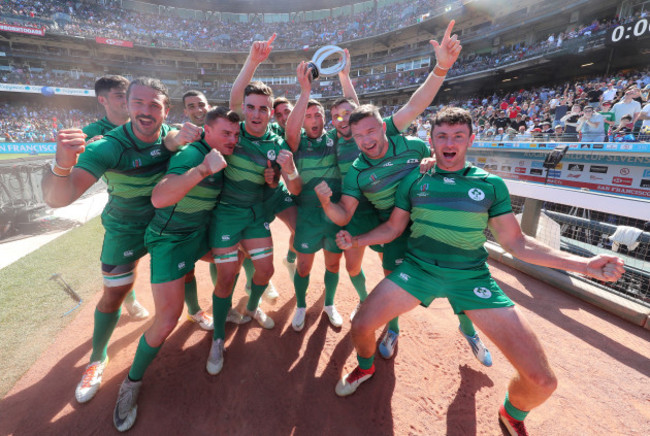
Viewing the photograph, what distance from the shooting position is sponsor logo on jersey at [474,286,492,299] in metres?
2.37

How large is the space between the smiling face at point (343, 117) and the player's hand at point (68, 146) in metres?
2.40

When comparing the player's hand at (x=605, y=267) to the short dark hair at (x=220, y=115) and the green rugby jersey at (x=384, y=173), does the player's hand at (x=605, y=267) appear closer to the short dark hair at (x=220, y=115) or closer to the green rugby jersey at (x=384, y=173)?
the green rugby jersey at (x=384, y=173)

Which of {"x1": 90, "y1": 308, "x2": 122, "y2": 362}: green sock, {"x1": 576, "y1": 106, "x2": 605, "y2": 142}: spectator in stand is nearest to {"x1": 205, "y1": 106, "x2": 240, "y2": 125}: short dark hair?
{"x1": 90, "y1": 308, "x2": 122, "y2": 362}: green sock

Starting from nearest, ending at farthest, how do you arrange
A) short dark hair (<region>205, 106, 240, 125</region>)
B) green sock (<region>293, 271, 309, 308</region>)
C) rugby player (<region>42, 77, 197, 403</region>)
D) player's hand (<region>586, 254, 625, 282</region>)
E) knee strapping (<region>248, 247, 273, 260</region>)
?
player's hand (<region>586, 254, 625, 282</region>) < rugby player (<region>42, 77, 197, 403</region>) < short dark hair (<region>205, 106, 240, 125</region>) < knee strapping (<region>248, 247, 273, 260</region>) < green sock (<region>293, 271, 309, 308</region>)

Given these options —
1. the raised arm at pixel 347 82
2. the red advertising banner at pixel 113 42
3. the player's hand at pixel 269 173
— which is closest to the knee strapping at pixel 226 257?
the player's hand at pixel 269 173

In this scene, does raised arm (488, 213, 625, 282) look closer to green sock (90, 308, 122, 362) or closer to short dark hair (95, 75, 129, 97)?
green sock (90, 308, 122, 362)

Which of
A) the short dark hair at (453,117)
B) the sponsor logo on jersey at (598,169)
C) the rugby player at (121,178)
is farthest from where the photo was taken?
the sponsor logo on jersey at (598,169)

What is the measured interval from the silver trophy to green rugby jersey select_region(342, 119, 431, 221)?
3.55 ft

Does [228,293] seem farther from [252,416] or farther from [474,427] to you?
[474,427]

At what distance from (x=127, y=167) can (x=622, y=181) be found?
533 inches

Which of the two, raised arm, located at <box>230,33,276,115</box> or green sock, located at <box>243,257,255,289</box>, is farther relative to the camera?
green sock, located at <box>243,257,255,289</box>

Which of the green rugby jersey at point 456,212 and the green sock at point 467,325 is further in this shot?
the green sock at point 467,325

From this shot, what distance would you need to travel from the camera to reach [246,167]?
9.71 ft

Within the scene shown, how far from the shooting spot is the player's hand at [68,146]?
6.54 feet
